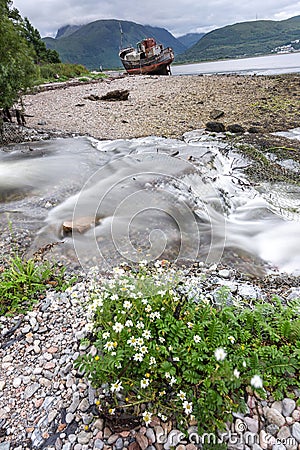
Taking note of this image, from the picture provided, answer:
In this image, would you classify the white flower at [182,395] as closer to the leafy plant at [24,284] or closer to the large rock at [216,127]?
the leafy plant at [24,284]

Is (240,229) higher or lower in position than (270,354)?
lower

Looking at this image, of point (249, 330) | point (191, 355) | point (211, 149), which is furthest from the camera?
point (211, 149)

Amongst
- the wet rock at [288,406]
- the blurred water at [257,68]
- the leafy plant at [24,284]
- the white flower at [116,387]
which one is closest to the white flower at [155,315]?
the white flower at [116,387]

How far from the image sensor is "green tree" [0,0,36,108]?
354 inches

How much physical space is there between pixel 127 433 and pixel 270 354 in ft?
3.87

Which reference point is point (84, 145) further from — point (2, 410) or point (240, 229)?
point (2, 410)

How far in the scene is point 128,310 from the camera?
2607 millimetres

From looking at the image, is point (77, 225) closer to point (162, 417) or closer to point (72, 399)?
point (72, 399)

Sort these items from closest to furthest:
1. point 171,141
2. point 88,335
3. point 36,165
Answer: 1. point 88,335
2. point 36,165
3. point 171,141

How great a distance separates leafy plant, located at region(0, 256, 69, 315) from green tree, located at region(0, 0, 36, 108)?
24.1ft

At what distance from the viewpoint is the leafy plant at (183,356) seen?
2.07 metres

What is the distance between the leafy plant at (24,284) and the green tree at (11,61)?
7.33 meters

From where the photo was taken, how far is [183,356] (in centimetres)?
226

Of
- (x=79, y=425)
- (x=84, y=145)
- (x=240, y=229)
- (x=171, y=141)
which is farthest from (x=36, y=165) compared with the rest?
(x=79, y=425)
